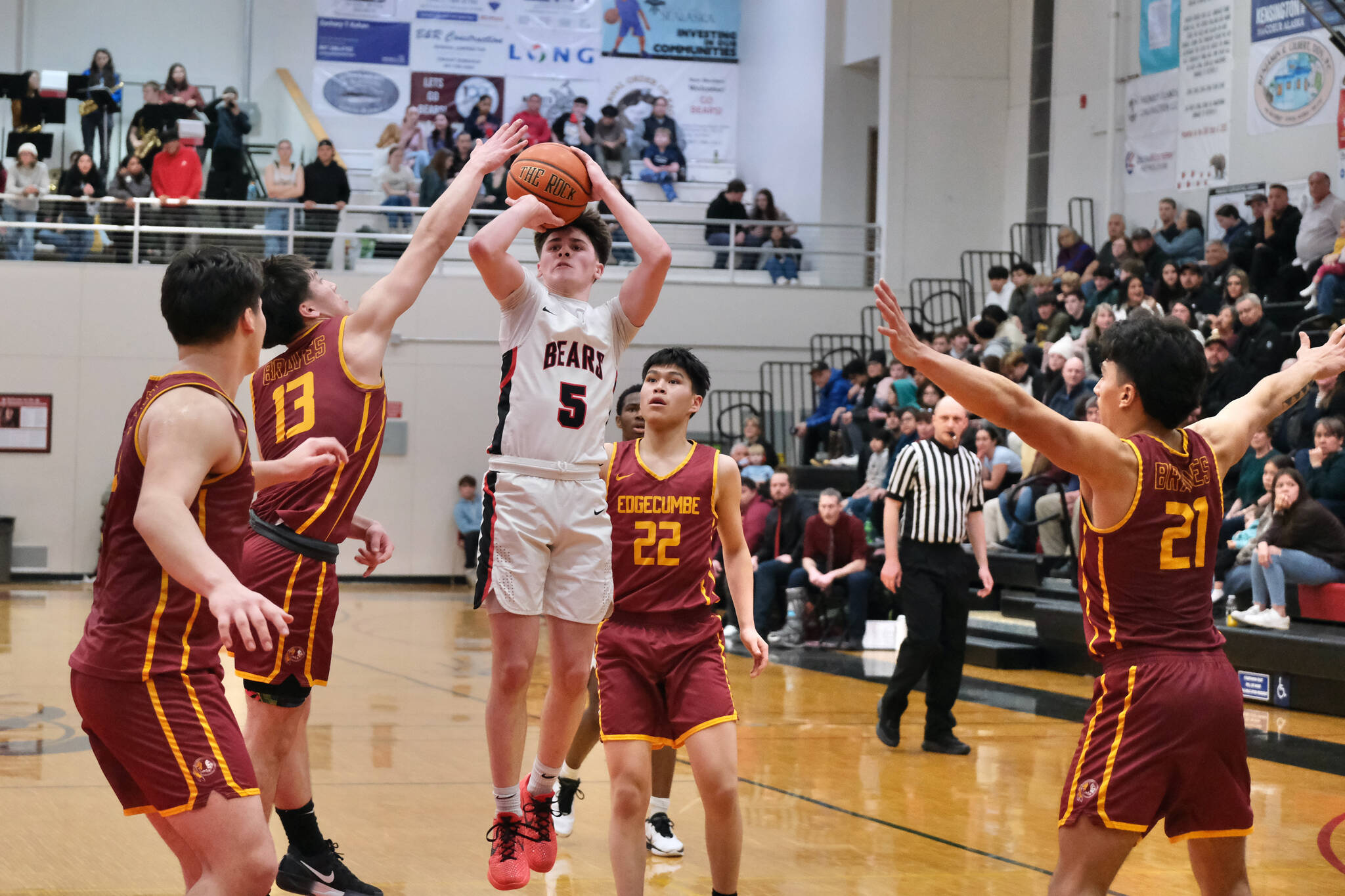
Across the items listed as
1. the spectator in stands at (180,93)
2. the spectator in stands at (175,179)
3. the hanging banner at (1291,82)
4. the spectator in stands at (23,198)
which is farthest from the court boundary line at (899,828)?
the spectator in stands at (180,93)

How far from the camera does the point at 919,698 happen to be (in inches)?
378

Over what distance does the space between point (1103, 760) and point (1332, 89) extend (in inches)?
490

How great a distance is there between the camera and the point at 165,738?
9.74 ft

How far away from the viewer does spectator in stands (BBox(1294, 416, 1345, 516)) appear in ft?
30.9

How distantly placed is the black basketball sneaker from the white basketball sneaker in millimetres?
1141

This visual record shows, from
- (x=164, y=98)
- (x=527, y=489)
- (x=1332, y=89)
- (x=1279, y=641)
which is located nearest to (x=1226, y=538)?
(x=1279, y=641)

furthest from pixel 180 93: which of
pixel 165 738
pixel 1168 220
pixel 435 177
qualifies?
pixel 165 738

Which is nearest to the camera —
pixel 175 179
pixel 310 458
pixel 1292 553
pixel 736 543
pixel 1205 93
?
pixel 310 458

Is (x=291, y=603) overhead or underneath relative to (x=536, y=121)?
underneath

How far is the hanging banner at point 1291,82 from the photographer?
1383cm

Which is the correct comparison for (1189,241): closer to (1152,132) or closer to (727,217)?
(1152,132)

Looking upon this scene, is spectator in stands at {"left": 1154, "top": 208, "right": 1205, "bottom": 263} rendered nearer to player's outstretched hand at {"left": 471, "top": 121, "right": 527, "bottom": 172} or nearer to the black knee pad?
player's outstretched hand at {"left": 471, "top": 121, "right": 527, "bottom": 172}

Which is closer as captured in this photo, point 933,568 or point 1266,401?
point 1266,401

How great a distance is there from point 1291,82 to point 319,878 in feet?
43.1
